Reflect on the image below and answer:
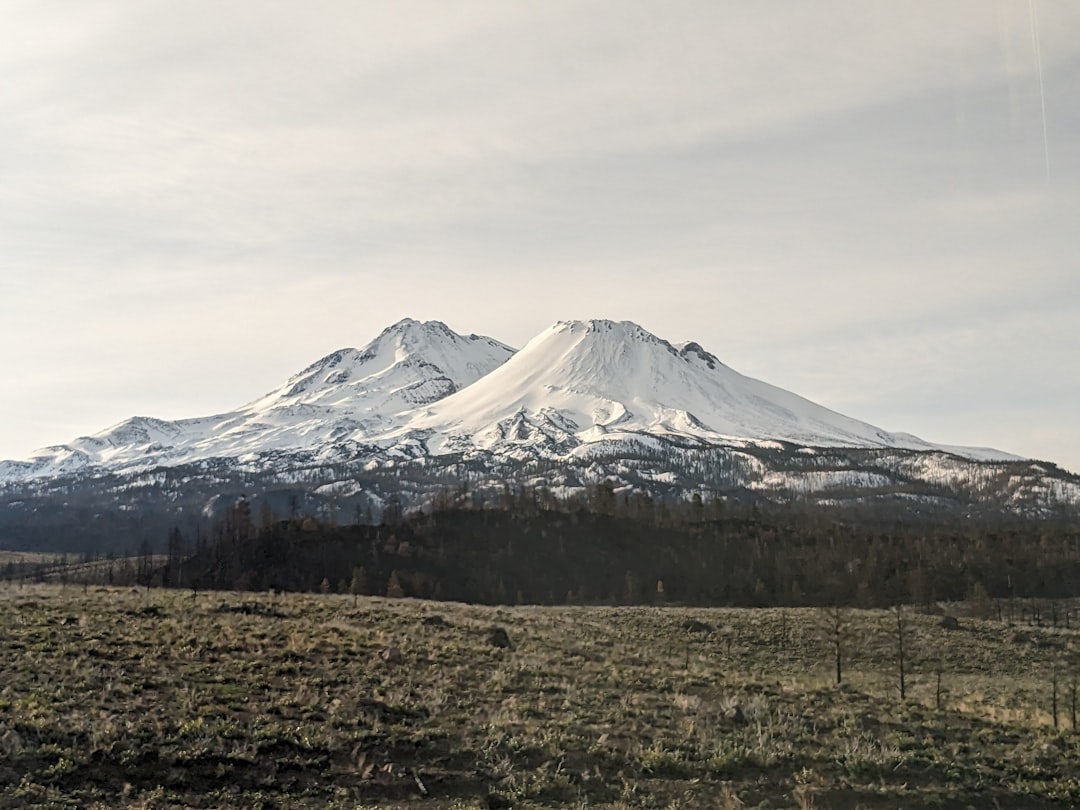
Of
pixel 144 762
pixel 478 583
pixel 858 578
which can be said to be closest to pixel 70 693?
pixel 144 762

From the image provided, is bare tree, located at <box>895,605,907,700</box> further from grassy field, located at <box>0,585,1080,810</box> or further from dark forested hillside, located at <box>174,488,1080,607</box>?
dark forested hillside, located at <box>174,488,1080,607</box>

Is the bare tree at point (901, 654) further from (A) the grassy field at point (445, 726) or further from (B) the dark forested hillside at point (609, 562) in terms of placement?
(B) the dark forested hillside at point (609, 562)

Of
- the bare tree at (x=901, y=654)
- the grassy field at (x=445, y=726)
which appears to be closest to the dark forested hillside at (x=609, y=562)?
the bare tree at (x=901, y=654)

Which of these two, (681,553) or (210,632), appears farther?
(681,553)

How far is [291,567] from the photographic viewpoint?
98.8 metres

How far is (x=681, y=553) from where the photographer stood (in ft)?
377

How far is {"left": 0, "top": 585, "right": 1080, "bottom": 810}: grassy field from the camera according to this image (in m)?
14.7

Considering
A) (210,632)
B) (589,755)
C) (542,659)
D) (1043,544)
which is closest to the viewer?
(589,755)

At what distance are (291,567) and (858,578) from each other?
6531cm

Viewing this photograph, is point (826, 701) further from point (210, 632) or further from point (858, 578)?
point (858, 578)

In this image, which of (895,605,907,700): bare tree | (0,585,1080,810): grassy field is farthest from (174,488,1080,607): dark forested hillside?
(0,585,1080,810): grassy field

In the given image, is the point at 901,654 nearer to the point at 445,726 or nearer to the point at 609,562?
the point at 445,726

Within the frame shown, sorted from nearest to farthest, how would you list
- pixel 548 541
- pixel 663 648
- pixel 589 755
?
pixel 589 755 → pixel 663 648 → pixel 548 541

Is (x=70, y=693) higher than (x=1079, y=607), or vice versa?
(x=70, y=693)
